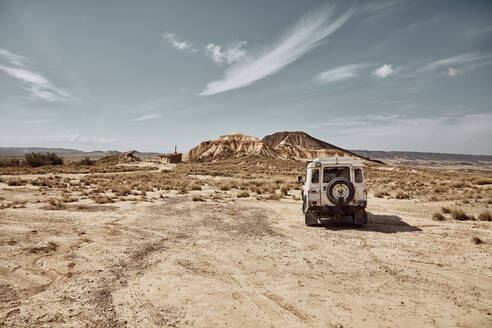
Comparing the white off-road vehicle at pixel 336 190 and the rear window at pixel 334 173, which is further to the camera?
the rear window at pixel 334 173

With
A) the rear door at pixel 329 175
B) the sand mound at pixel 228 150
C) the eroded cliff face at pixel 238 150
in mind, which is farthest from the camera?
the eroded cliff face at pixel 238 150

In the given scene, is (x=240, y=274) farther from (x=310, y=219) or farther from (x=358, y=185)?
(x=358, y=185)

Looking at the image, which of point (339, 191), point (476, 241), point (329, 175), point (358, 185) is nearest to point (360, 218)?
point (358, 185)

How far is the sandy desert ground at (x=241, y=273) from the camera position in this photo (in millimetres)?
3820

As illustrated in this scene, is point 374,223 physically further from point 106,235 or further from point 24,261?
point 24,261

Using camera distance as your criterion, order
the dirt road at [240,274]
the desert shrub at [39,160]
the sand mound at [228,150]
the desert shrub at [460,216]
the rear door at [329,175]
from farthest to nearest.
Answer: the sand mound at [228,150]
the desert shrub at [39,160]
the desert shrub at [460,216]
the rear door at [329,175]
the dirt road at [240,274]

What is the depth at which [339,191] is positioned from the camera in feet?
28.3

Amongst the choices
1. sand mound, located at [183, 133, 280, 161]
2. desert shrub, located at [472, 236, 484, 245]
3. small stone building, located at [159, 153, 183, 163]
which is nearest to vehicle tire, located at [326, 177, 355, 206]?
desert shrub, located at [472, 236, 484, 245]

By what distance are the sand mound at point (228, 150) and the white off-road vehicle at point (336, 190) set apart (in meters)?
78.5

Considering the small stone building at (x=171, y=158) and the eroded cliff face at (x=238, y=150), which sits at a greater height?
the eroded cliff face at (x=238, y=150)

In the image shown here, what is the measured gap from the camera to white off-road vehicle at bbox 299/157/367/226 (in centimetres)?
859

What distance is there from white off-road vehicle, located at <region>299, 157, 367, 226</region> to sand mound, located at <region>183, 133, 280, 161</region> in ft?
258

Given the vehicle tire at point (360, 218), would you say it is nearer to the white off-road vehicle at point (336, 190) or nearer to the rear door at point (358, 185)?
the white off-road vehicle at point (336, 190)

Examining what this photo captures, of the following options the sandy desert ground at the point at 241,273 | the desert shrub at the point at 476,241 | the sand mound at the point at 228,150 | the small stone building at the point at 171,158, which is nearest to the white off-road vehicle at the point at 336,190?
the sandy desert ground at the point at 241,273
